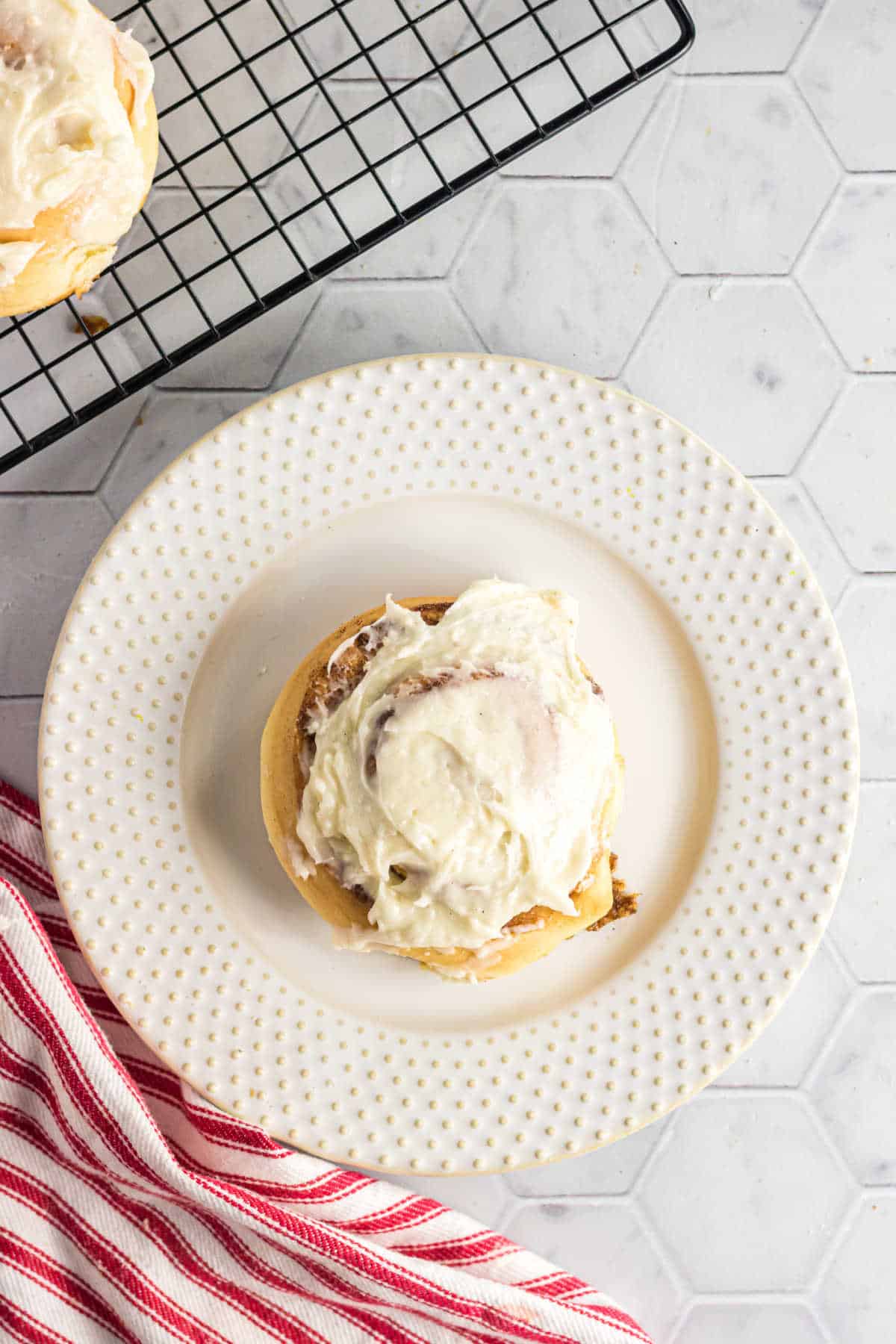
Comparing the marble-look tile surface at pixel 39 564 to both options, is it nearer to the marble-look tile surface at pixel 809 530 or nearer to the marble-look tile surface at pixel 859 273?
the marble-look tile surface at pixel 809 530

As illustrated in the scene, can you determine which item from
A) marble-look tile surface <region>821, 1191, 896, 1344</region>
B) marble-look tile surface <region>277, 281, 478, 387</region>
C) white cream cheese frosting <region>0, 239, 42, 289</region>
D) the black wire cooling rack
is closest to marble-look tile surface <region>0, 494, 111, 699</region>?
the black wire cooling rack

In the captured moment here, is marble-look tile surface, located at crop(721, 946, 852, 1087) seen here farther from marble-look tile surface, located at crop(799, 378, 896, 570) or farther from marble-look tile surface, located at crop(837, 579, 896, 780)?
marble-look tile surface, located at crop(799, 378, 896, 570)

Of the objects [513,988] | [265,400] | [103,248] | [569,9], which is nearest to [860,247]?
[569,9]

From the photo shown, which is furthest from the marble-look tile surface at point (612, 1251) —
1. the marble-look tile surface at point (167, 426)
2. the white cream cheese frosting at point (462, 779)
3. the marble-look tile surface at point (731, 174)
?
the marble-look tile surface at point (731, 174)

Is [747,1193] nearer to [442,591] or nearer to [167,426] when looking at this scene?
[442,591]

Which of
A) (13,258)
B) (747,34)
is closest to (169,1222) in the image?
(13,258)

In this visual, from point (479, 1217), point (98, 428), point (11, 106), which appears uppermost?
point (11, 106)

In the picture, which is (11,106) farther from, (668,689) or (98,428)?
(668,689)
